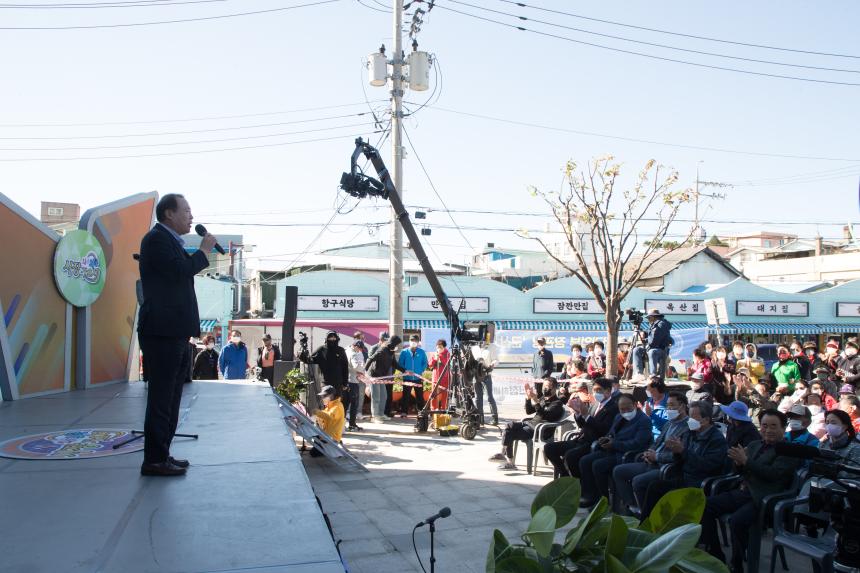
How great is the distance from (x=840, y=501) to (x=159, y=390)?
4.16 meters

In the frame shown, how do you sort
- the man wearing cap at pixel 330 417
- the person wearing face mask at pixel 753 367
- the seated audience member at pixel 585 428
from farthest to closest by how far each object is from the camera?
1. the person wearing face mask at pixel 753 367
2. the man wearing cap at pixel 330 417
3. the seated audience member at pixel 585 428

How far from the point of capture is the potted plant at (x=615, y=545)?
1.83 metres

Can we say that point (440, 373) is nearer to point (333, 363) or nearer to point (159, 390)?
point (333, 363)

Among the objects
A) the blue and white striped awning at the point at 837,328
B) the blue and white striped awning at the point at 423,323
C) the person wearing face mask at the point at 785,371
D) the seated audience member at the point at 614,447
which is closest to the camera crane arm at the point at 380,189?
the seated audience member at the point at 614,447

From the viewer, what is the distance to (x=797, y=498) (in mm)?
5082

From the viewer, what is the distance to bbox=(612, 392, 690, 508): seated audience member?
6.20m

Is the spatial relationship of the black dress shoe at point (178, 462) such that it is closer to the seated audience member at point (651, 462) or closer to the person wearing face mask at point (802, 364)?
the seated audience member at point (651, 462)

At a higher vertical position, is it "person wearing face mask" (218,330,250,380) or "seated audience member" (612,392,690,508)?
"person wearing face mask" (218,330,250,380)

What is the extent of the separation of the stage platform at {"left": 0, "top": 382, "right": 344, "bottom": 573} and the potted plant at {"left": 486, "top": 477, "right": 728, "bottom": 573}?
3.02 ft

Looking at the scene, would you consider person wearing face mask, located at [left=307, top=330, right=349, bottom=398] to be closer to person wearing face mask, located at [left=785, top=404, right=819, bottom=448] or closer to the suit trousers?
person wearing face mask, located at [left=785, top=404, right=819, bottom=448]

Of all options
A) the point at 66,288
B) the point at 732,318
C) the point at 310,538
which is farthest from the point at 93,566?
the point at 732,318

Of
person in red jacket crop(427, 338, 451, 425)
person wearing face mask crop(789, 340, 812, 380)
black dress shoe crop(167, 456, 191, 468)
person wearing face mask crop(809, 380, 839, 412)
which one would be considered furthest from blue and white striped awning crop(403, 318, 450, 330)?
black dress shoe crop(167, 456, 191, 468)

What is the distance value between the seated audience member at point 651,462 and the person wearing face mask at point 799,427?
903 mm

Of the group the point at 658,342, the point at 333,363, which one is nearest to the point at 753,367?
the point at 658,342
